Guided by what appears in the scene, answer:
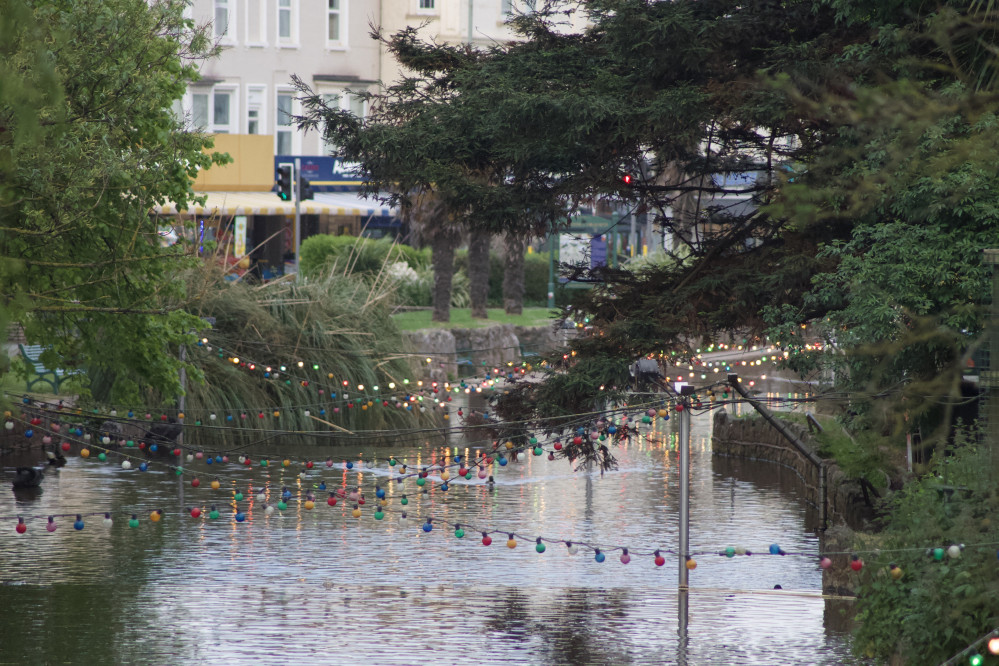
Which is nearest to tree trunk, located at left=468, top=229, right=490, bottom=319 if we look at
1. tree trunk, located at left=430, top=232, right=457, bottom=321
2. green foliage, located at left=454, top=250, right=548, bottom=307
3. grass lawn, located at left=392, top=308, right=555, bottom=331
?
grass lawn, located at left=392, top=308, right=555, bottom=331

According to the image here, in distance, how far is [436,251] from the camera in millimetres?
33469

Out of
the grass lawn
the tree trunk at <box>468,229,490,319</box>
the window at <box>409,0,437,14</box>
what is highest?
the window at <box>409,0,437,14</box>

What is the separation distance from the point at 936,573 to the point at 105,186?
6.41 m

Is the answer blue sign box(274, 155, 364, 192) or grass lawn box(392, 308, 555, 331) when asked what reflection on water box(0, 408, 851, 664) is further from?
Answer: blue sign box(274, 155, 364, 192)

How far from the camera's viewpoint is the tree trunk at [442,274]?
109 feet

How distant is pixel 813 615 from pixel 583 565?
9.52 feet

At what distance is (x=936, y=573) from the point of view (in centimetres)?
856

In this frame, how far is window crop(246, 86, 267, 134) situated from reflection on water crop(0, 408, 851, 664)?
28.8 m

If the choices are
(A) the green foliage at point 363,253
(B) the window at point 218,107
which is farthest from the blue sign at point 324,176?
(A) the green foliage at point 363,253

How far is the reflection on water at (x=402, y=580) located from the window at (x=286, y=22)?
29.7 metres

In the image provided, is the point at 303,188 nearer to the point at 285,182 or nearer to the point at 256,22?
the point at 285,182

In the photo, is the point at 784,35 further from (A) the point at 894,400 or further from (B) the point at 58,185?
(B) the point at 58,185

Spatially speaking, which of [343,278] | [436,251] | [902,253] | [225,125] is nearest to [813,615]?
[902,253]

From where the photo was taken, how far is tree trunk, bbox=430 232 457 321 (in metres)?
33.4
